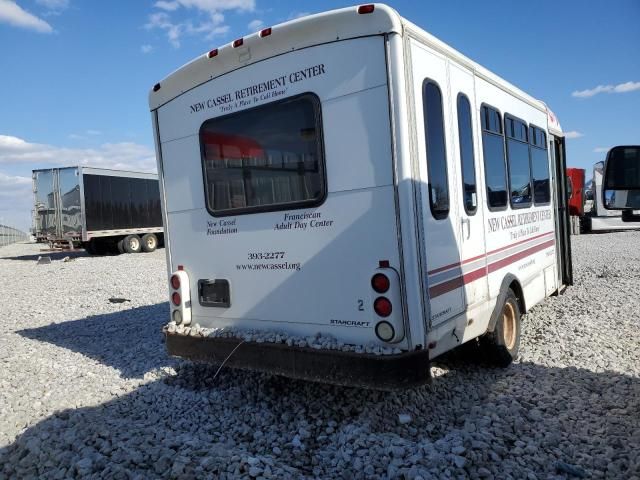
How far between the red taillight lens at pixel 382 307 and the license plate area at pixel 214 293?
1471 mm

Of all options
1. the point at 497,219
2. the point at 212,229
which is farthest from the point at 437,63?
the point at 212,229

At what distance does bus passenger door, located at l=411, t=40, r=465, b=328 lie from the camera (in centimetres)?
359

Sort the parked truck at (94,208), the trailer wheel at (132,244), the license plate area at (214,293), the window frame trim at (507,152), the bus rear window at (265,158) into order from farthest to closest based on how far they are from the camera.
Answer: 1. the trailer wheel at (132,244)
2. the parked truck at (94,208)
3. the window frame trim at (507,152)
4. the license plate area at (214,293)
5. the bus rear window at (265,158)

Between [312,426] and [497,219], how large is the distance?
2.58 metres

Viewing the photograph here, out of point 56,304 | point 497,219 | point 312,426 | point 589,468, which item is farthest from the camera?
point 56,304

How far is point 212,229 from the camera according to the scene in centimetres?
454

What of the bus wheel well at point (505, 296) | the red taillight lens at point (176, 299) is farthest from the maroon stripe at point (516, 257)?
the red taillight lens at point (176, 299)

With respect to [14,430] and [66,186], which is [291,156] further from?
[66,186]

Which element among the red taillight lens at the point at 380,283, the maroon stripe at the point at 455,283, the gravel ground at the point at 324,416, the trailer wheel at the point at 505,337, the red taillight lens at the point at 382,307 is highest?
the red taillight lens at the point at 380,283

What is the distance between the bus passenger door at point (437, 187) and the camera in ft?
11.8

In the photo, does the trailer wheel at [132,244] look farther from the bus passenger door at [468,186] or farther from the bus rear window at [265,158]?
the bus passenger door at [468,186]

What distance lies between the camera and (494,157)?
4914 mm

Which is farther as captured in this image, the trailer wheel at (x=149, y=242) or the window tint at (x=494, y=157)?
the trailer wheel at (x=149, y=242)

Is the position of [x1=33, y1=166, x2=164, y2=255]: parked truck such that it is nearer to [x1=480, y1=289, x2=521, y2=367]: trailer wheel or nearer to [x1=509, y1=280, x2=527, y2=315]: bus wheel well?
[x1=509, y1=280, x2=527, y2=315]: bus wheel well
